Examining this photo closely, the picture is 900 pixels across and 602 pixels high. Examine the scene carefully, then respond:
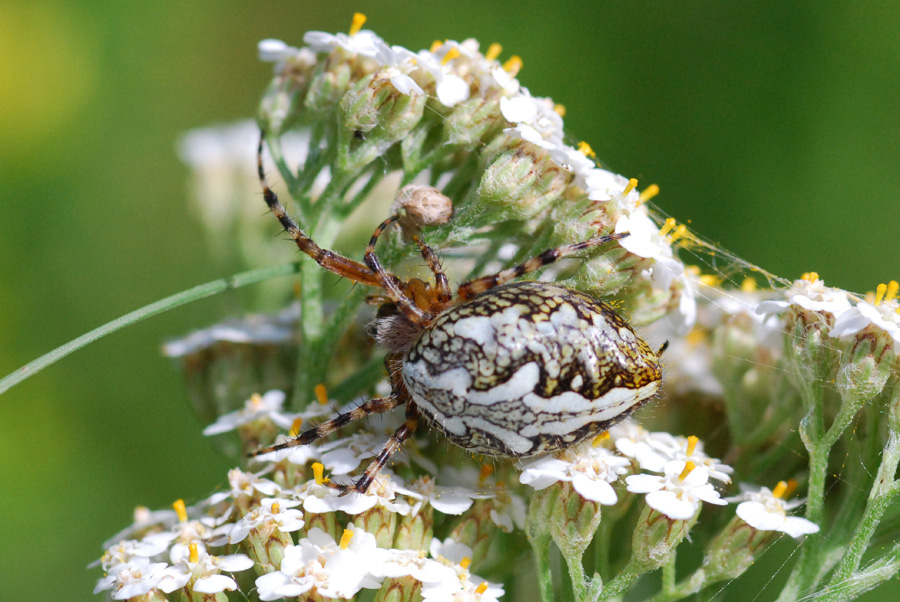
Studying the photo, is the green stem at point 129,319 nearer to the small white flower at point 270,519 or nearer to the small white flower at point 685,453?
the small white flower at point 270,519

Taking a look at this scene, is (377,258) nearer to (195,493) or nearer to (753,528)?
(753,528)

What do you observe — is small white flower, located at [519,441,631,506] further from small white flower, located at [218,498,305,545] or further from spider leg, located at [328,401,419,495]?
small white flower, located at [218,498,305,545]

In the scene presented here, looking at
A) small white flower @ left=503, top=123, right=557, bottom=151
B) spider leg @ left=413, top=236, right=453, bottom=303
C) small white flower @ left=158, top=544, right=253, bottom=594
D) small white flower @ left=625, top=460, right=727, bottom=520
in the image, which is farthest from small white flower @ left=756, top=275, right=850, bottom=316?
small white flower @ left=158, top=544, right=253, bottom=594

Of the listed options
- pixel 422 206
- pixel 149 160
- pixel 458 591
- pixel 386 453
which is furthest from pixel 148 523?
pixel 149 160

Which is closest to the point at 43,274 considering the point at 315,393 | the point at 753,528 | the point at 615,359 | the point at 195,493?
the point at 195,493

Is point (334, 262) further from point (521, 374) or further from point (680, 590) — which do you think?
point (680, 590)

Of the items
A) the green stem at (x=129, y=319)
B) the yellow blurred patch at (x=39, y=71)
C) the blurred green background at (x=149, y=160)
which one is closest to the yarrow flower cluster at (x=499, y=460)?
the green stem at (x=129, y=319)

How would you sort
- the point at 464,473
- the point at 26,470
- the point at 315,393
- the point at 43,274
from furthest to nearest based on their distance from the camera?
the point at 43,274, the point at 26,470, the point at 315,393, the point at 464,473
